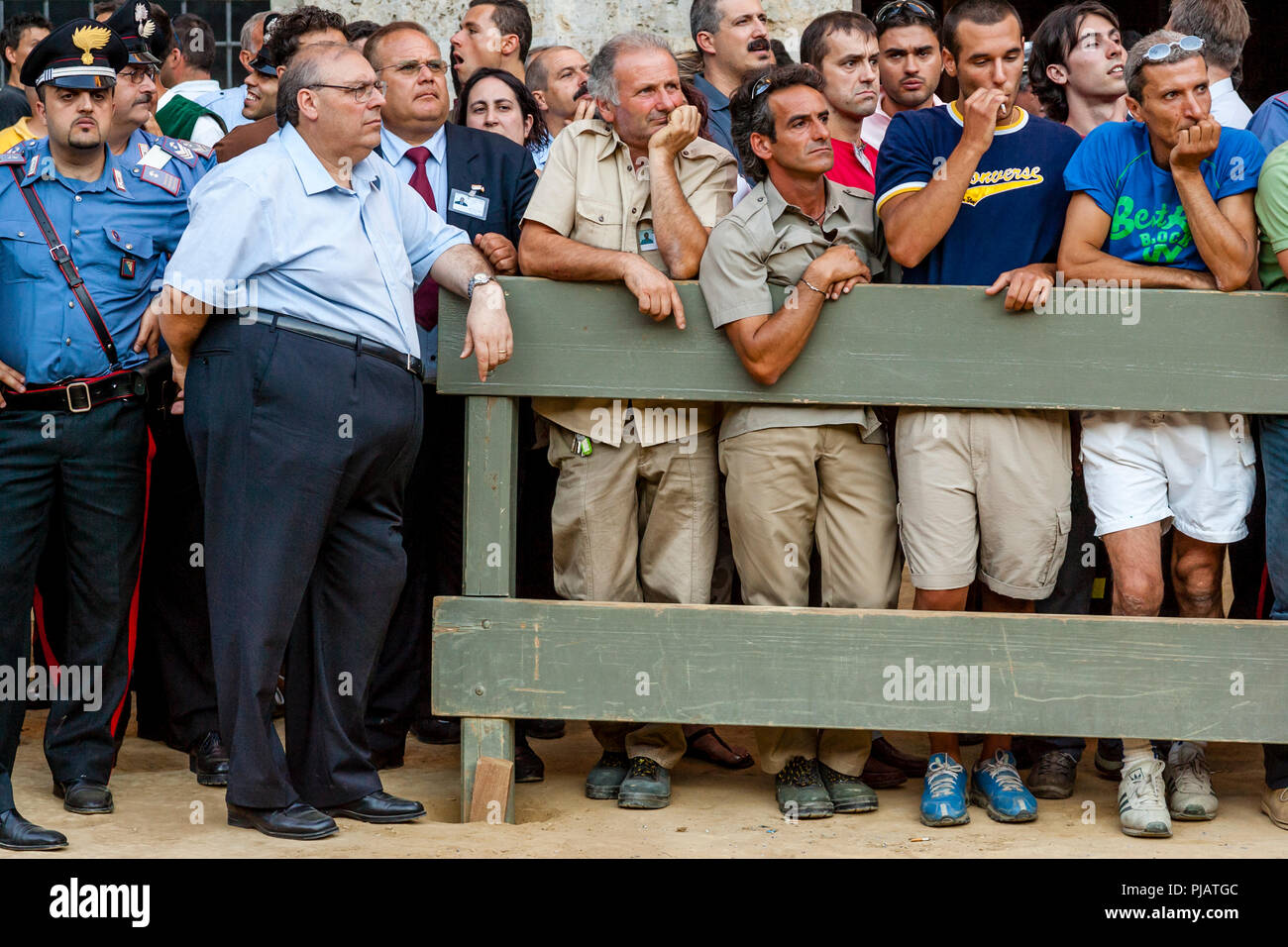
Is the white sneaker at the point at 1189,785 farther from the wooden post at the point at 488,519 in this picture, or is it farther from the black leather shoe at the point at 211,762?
the black leather shoe at the point at 211,762

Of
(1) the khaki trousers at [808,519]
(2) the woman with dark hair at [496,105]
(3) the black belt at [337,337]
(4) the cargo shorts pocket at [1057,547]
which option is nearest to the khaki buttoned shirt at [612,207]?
(1) the khaki trousers at [808,519]

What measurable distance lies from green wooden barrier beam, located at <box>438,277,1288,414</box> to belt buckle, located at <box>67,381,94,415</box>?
96 centimetres

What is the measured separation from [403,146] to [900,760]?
2.40m

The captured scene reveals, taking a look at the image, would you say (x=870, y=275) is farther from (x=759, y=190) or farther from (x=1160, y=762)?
(x=1160, y=762)

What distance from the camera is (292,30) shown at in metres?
4.97

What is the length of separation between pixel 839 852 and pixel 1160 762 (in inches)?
37.1

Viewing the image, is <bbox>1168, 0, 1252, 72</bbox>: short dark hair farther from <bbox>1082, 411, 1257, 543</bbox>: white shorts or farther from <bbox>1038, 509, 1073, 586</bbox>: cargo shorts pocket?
<bbox>1038, 509, 1073, 586</bbox>: cargo shorts pocket

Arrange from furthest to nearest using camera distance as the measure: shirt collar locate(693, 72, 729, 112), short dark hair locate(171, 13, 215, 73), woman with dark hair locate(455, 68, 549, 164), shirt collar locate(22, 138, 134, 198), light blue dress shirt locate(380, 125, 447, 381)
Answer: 1. short dark hair locate(171, 13, 215, 73)
2. shirt collar locate(693, 72, 729, 112)
3. woman with dark hair locate(455, 68, 549, 164)
4. light blue dress shirt locate(380, 125, 447, 381)
5. shirt collar locate(22, 138, 134, 198)

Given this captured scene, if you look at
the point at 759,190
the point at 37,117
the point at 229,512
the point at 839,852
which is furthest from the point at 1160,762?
the point at 37,117

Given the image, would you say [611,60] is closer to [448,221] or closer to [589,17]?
[448,221]

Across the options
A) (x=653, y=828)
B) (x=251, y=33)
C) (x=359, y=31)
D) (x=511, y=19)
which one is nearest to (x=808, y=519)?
(x=653, y=828)

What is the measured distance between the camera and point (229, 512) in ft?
12.5

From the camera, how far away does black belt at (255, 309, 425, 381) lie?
3797 mm

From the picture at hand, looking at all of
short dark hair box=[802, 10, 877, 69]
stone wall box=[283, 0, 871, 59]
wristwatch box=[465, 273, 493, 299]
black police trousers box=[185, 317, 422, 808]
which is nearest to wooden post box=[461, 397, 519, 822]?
black police trousers box=[185, 317, 422, 808]
